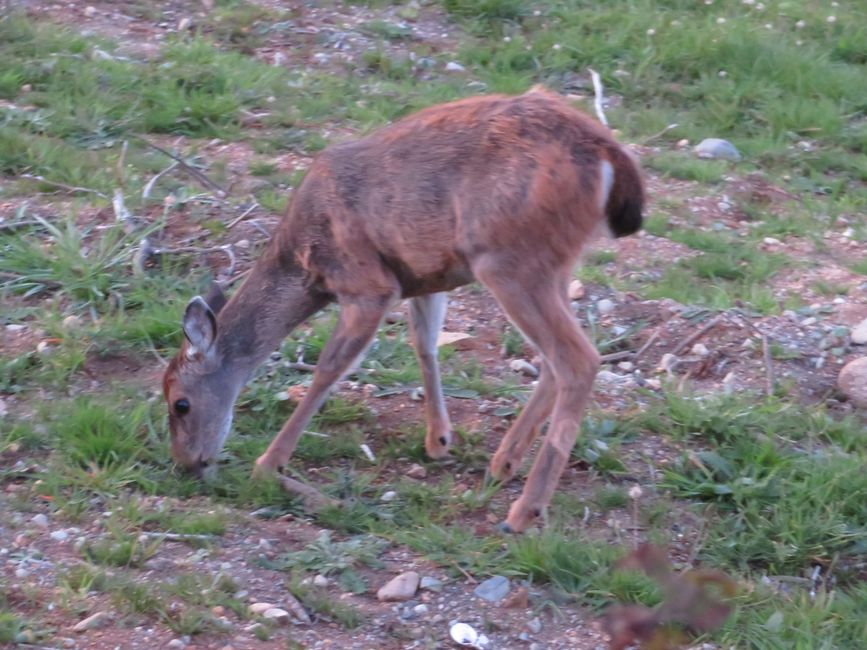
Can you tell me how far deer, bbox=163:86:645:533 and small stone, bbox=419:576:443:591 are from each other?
0.49 meters

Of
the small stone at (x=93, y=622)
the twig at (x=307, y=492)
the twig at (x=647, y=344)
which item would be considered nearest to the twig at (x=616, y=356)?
the twig at (x=647, y=344)

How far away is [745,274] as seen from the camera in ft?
25.0

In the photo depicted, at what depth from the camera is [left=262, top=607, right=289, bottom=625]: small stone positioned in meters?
4.52

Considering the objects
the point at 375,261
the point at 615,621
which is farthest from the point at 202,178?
the point at 615,621

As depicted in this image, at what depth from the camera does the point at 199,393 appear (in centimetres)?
572

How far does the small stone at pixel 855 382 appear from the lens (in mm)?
6242

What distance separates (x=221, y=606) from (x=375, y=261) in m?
1.74

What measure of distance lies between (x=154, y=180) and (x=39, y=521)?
316 centimetres

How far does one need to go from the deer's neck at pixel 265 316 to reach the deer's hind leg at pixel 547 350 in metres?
0.99

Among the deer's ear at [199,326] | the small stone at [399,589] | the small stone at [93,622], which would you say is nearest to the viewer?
the small stone at [93,622]

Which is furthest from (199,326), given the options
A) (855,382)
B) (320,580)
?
(855,382)

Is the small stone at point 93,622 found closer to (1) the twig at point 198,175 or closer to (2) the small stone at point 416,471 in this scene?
(2) the small stone at point 416,471

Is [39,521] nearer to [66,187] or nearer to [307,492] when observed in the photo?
[307,492]

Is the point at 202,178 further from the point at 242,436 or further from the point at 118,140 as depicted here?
the point at 242,436
